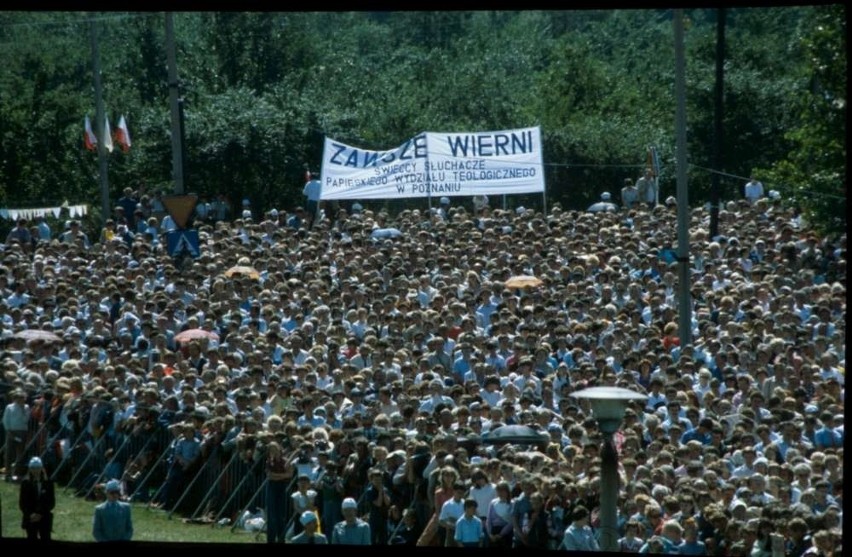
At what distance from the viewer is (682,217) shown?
16.4m

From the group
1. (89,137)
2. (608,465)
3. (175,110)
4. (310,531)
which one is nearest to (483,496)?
(310,531)

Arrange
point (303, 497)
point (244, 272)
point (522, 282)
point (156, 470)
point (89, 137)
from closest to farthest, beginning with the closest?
point (303, 497), point (156, 470), point (522, 282), point (244, 272), point (89, 137)

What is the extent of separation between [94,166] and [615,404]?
84.5 feet

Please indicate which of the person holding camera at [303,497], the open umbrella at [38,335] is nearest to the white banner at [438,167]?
the open umbrella at [38,335]

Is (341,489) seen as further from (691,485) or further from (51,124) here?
(51,124)

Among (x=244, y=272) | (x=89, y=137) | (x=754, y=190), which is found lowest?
(x=244, y=272)

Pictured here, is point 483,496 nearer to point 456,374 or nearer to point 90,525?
point 90,525

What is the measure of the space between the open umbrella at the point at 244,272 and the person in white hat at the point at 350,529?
696cm

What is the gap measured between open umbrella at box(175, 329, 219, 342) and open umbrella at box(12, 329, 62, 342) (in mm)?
1080

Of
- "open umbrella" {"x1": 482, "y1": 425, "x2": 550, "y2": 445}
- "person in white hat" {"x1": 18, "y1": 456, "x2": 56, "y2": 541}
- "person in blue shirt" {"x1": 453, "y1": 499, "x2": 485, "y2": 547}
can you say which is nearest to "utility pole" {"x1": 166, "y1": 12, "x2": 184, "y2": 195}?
"open umbrella" {"x1": 482, "y1": 425, "x2": 550, "y2": 445}

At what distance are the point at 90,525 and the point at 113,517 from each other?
882 millimetres

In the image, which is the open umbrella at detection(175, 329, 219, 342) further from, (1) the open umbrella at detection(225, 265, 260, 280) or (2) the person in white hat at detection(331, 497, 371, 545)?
(2) the person in white hat at detection(331, 497, 371, 545)

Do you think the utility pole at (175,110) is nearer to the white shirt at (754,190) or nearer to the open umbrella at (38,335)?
the open umbrella at (38,335)

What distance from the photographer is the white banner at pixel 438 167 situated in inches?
843
